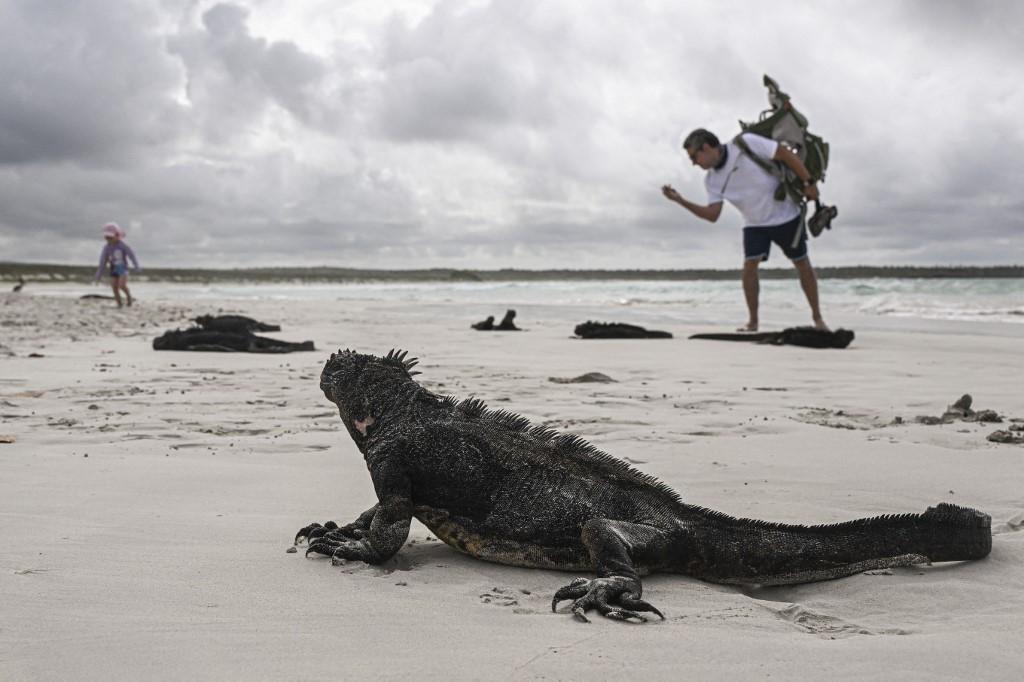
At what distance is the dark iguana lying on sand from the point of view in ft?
9.76

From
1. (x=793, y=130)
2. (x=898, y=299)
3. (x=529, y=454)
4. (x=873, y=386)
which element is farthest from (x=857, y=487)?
(x=898, y=299)

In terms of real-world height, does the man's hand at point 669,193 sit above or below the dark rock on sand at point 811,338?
above

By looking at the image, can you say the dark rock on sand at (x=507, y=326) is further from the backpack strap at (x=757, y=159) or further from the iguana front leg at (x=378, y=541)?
the iguana front leg at (x=378, y=541)

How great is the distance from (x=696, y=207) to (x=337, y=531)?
922 cm

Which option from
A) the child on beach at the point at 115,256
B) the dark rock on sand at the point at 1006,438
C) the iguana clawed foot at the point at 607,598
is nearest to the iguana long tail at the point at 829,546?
the iguana clawed foot at the point at 607,598

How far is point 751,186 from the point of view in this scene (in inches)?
472

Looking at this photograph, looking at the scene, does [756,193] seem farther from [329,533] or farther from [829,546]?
[329,533]

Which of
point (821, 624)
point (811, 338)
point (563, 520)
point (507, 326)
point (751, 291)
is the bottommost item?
point (821, 624)

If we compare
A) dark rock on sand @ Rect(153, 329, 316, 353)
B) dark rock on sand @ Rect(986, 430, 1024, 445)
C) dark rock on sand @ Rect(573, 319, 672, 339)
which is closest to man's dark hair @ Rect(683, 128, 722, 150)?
dark rock on sand @ Rect(573, 319, 672, 339)

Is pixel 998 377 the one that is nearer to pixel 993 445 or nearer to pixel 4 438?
pixel 993 445

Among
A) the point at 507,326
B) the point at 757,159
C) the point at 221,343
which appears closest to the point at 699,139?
the point at 757,159

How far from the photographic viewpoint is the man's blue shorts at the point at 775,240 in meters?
12.1

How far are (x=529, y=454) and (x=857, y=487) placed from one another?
70.6 inches

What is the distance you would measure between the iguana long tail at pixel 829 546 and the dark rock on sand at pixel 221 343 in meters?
8.56
